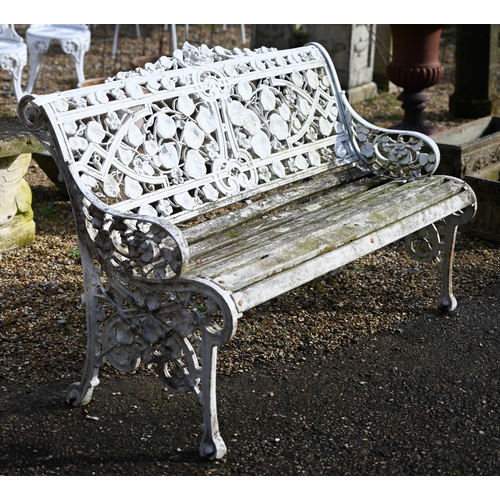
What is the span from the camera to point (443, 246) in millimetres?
4066

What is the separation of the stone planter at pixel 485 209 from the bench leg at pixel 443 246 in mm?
783

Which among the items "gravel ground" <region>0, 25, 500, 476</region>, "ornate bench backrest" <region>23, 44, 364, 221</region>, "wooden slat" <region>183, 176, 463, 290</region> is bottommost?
"gravel ground" <region>0, 25, 500, 476</region>

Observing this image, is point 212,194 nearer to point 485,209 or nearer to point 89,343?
point 89,343

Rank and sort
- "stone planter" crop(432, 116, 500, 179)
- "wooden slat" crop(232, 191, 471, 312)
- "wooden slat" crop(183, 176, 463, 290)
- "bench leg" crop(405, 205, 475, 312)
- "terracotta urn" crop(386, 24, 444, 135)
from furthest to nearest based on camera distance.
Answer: "terracotta urn" crop(386, 24, 444, 135) → "stone planter" crop(432, 116, 500, 179) → "bench leg" crop(405, 205, 475, 312) → "wooden slat" crop(183, 176, 463, 290) → "wooden slat" crop(232, 191, 471, 312)

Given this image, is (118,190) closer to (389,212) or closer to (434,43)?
(389,212)

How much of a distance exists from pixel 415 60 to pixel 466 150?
1907 mm

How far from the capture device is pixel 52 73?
32.3 feet

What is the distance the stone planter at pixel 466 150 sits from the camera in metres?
5.15

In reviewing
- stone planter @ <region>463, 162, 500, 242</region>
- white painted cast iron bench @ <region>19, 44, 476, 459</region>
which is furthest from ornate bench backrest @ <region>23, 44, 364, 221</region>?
stone planter @ <region>463, 162, 500, 242</region>

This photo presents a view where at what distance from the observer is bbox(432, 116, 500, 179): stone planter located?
16.9 feet

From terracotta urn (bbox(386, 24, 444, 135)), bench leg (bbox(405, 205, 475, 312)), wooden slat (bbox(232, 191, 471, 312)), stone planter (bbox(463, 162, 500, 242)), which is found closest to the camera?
wooden slat (bbox(232, 191, 471, 312))

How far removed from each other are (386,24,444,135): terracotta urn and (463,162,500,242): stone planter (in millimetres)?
1849

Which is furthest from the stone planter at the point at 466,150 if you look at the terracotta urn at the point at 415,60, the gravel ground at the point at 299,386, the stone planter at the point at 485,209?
the terracotta urn at the point at 415,60

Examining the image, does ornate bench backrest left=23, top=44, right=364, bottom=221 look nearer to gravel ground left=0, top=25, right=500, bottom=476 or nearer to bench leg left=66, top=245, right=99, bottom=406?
bench leg left=66, top=245, right=99, bottom=406
